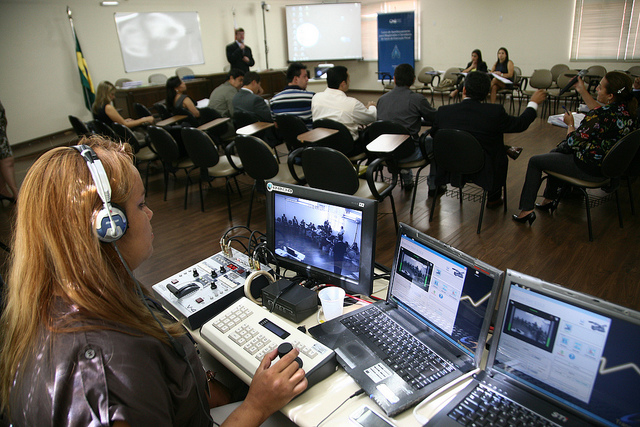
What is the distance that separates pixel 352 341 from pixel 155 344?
560 mm

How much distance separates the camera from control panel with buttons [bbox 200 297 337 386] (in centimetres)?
108

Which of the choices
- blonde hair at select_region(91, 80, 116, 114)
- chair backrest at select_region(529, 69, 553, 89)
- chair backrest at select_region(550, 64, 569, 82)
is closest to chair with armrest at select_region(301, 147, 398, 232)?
blonde hair at select_region(91, 80, 116, 114)

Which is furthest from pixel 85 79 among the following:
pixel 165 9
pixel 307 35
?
pixel 307 35

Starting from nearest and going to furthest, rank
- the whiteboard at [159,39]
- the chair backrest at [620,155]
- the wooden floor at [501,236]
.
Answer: the wooden floor at [501,236], the chair backrest at [620,155], the whiteboard at [159,39]

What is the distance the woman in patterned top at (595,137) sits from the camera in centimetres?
284

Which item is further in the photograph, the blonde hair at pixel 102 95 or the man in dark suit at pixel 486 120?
the blonde hair at pixel 102 95

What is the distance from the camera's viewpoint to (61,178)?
0.79 metres

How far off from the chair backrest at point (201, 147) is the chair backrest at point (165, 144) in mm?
214

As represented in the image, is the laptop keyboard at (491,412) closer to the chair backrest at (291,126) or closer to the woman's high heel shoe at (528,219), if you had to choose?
the woman's high heel shoe at (528,219)

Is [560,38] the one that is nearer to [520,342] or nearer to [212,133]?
→ [212,133]

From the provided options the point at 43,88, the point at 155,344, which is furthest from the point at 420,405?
the point at 43,88

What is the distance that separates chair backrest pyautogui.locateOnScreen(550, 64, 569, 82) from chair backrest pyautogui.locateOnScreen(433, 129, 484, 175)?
5566 mm

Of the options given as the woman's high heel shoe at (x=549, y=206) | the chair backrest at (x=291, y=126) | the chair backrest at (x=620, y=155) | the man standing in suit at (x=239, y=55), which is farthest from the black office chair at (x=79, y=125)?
the chair backrest at (x=620, y=155)

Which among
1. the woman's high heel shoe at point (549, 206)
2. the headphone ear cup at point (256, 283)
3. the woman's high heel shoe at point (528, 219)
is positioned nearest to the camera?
the headphone ear cup at point (256, 283)
